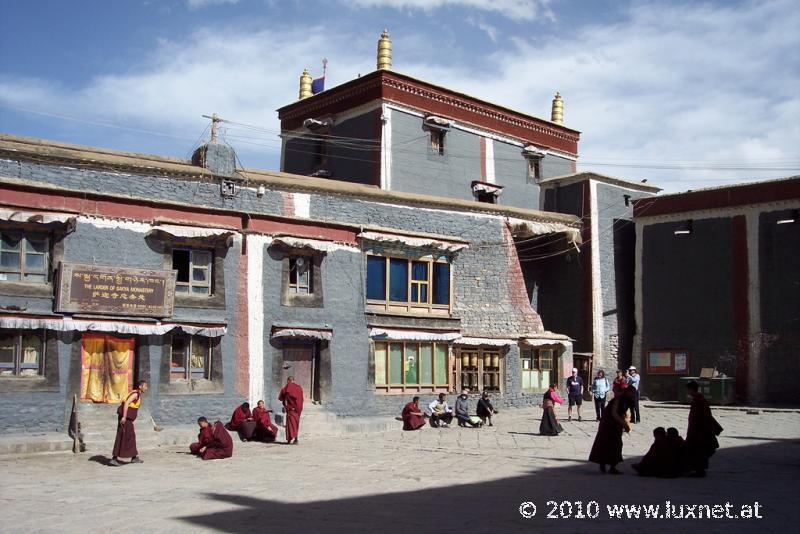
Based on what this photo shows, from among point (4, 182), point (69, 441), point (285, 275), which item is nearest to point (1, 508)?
point (69, 441)

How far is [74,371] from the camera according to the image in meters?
17.7

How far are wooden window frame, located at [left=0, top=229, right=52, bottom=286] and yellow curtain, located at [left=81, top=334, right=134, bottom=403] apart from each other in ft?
5.23

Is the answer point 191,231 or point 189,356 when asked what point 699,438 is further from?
point 191,231

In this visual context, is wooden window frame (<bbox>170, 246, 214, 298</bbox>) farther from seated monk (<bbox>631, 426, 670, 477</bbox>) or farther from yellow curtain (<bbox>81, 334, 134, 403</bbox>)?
seated monk (<bbox>631, 426, 670, 477</bbox>)

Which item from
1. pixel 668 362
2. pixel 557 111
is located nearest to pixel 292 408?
pixel 668 362

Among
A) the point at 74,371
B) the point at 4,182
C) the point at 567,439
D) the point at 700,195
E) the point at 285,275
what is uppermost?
the point at 700,195

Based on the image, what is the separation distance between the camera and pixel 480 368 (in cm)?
2450

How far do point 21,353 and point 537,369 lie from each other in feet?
47.9

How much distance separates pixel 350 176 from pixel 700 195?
40.0 ft

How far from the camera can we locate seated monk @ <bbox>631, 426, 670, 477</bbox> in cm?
1238

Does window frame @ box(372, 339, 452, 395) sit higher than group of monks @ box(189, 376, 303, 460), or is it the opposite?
window frame @ box(372, 339, 452, 395)

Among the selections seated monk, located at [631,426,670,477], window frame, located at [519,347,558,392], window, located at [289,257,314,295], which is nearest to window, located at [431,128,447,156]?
window frame, located at [519,347,558,392]

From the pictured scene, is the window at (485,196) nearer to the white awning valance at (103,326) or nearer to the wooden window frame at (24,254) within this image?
the white awning valance at (103,326)

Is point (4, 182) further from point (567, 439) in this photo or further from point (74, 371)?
point (567, 439)
